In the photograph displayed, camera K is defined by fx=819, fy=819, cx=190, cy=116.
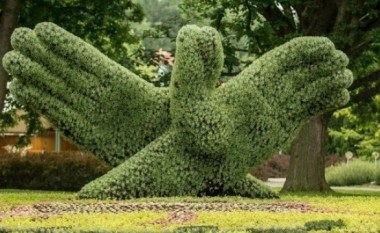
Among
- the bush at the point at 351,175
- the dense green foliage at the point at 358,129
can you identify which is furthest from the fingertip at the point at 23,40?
the bush at the point at 351,175

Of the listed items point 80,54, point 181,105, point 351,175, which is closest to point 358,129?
point 351,175

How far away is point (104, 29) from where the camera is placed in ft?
81.1

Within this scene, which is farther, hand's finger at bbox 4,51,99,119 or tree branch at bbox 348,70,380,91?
tree branch at bbox 348,70,380,91

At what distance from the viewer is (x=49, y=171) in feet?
85.1

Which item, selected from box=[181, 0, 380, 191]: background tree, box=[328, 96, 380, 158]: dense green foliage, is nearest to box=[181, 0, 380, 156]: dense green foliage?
box=[181, 0, 380, 191]: background tree

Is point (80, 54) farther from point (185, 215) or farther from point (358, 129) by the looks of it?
point (358, 129)

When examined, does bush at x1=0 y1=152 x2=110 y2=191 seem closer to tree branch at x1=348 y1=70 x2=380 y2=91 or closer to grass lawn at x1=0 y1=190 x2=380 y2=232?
tree branch at x1=348 y1=70 x2=380 y2=91

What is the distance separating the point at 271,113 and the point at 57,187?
12.1m

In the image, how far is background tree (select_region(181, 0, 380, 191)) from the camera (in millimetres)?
21031

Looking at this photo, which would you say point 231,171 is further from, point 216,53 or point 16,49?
point 16,49

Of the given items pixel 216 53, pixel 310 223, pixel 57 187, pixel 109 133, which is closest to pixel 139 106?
pixel 109 133

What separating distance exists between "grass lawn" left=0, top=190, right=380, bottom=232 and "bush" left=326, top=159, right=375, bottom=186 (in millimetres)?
19786

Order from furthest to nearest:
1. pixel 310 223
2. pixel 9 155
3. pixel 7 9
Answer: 1. pixel 9 155
2. pixel 7 9
3. pixel 310 223

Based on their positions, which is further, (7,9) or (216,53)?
(7,9)
